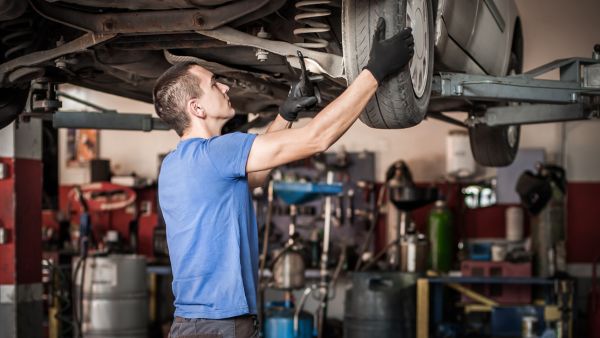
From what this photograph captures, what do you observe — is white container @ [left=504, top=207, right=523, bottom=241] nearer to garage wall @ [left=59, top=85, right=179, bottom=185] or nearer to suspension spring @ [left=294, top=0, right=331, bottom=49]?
garage wall @ [left=59, top=85, right=179, bottom=185]

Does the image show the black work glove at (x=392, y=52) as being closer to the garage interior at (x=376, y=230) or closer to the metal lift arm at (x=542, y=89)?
the metal lift arm at (x=542, y=89)

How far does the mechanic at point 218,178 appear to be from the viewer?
270cm

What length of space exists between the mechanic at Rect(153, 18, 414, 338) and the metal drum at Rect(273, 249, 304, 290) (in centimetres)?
402

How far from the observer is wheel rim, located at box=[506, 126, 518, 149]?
5641mm

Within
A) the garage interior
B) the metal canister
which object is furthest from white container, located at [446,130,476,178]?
the metal canister

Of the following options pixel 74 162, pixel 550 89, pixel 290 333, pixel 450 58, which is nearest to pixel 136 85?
pixel 450 58

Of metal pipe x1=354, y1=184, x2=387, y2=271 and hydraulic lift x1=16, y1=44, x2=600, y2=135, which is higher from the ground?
hydraulic lift x1=16, y1=44, x2=600, y2=135

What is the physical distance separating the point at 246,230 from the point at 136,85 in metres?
2.33

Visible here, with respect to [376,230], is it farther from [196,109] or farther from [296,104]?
[196,109]

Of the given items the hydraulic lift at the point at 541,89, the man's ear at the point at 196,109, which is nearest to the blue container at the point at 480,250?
the hydraulic lift at the point at 541,89

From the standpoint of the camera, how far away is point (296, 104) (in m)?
3.08

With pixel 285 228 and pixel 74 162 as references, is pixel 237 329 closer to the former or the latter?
pixel 285 228

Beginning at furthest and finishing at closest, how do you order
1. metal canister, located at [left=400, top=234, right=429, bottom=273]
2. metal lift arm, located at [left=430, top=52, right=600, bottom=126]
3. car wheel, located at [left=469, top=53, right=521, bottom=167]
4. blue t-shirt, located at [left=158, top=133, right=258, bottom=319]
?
metal canister, located at [left=400, top=234, right=429, bottom=273] → car wheel, located at [left=469, top=53, right=521, bottom=167] → metal lift arm, located at [left=430, top=52, right=600, bottom=126] → blue t-shirt, located at [left=158, top=133, right=258, bottom=319]

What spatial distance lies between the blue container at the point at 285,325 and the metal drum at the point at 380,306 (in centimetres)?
45
